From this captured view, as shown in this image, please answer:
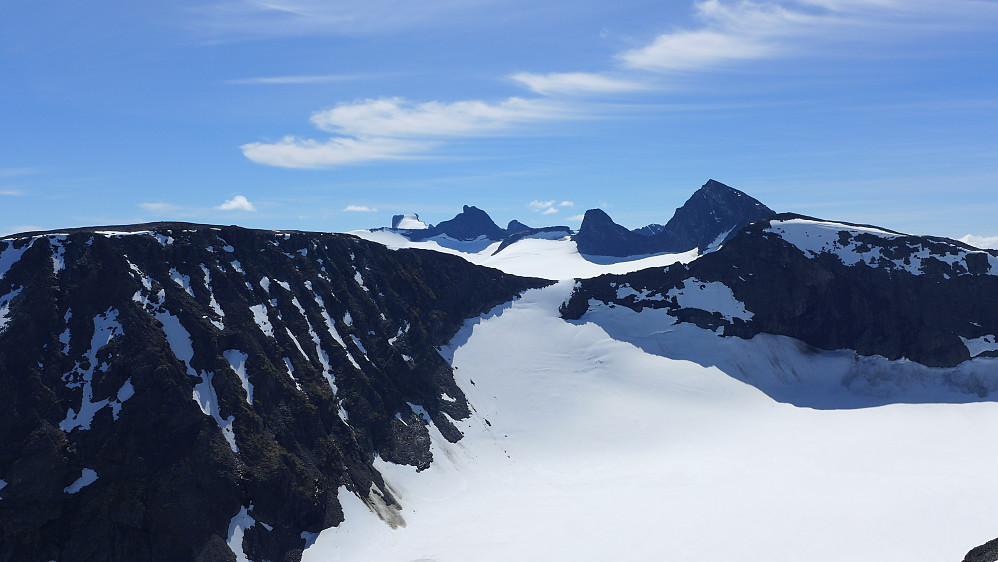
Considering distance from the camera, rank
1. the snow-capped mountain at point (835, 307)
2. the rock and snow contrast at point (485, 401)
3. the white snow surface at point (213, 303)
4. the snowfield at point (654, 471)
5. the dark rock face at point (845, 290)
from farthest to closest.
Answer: the dark rock face at point (845, 290), the snow-capped mountain at point (835, 307), the white snow surface at point (213, 303), the snowfield at point (654, 471), the rock and snow contrast at point (485, 401)

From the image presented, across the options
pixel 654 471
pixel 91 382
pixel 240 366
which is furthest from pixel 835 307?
pixel 91 382

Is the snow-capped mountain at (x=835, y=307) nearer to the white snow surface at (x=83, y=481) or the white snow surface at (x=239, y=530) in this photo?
the white snow surface at (x=239, y=530)

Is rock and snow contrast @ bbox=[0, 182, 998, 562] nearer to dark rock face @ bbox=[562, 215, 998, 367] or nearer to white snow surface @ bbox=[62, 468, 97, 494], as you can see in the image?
white snow surface @ bbox=[62, 468, 97, 494]

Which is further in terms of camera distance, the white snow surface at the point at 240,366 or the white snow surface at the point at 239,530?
the white snow surface at the point at 240,366

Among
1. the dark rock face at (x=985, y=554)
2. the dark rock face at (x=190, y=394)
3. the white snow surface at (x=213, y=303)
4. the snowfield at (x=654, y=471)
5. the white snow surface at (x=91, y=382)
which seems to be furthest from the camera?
the white snow surface at (x=213, y=303)

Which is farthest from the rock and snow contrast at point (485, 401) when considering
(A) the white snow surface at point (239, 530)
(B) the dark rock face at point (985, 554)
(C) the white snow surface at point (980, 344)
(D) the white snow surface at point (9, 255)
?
(B) the dark rock face at point (985, 554)

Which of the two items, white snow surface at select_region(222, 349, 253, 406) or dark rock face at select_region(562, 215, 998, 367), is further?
dark rock face at select_region(562, 215, 998, 367)

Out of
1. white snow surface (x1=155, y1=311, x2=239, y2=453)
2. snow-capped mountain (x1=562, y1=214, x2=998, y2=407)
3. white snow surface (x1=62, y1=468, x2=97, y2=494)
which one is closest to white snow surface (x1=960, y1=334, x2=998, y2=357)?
snow-capped mountain (x1=562, y1=214, x2=998, y2=407)
